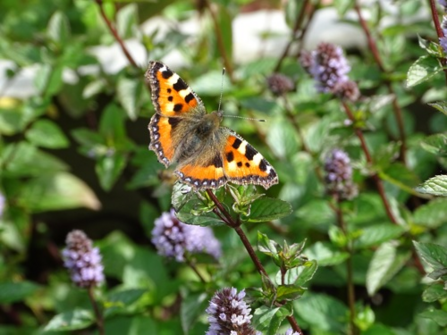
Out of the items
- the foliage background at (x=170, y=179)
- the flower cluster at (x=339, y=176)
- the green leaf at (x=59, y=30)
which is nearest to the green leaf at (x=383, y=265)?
the foliage background at (x=170, y=179)

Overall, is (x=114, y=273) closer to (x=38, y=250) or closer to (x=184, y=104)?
(x=38, y=250)

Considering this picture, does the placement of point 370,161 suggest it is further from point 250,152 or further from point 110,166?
point 110,166

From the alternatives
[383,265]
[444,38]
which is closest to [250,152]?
[444,38]

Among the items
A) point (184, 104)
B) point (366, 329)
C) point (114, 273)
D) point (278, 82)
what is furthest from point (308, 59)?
point (114, 273)

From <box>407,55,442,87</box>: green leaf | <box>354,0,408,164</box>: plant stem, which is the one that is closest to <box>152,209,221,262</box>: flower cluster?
<box>407,55,442,87</box>: green leaf

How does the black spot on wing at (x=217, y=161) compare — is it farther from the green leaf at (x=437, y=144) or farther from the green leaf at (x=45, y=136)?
the green leaf at (x=45, y=136)

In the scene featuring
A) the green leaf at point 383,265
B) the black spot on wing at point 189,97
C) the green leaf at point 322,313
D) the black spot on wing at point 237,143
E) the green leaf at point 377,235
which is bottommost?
the green leaf at point 322,313
